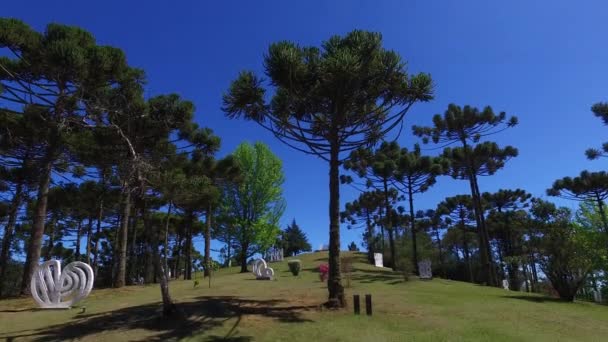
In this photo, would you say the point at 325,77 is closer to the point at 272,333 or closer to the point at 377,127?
the point at 377,127

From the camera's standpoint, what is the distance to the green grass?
10117mm

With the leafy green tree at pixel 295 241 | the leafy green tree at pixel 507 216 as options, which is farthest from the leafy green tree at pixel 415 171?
the leafy green tree at pixel 295 241

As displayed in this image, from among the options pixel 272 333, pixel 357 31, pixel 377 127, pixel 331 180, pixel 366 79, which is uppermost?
pixel 357 31

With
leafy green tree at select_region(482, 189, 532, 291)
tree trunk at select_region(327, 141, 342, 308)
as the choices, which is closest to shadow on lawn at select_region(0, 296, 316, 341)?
tree trunk at select_region(327, 141, 342, 308)

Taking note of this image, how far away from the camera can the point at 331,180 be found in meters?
14.2

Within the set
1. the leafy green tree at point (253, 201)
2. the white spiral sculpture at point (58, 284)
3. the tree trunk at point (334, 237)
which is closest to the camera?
the tree trunk at point (334, 237)

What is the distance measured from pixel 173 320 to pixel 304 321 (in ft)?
12.4

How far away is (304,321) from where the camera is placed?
11.4 metres

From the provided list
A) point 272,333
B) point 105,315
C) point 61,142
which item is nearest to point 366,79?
point 272,333

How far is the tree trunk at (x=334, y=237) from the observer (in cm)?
1309

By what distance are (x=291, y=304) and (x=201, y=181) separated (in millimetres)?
7835

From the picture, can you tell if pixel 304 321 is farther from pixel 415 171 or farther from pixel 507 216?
pixel 507 216

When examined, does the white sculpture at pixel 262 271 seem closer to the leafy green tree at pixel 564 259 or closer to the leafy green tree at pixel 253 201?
the leafy green tree at pixel 253 201

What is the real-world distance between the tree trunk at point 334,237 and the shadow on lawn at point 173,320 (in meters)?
0.95
